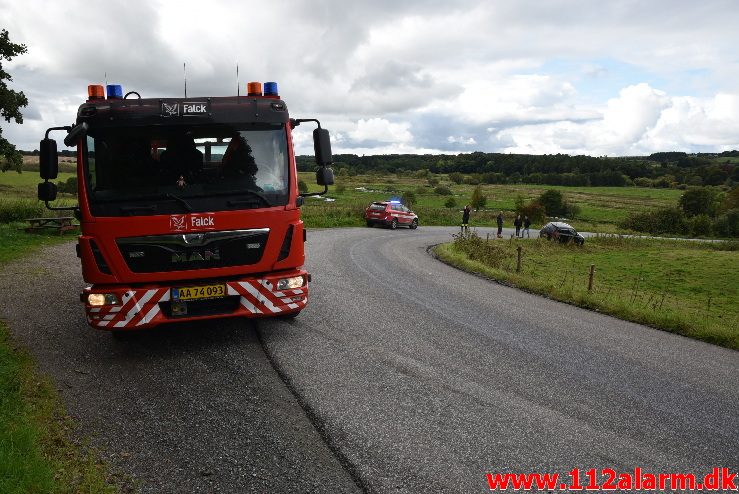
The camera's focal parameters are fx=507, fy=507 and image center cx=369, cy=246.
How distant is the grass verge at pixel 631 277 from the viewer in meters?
9.15

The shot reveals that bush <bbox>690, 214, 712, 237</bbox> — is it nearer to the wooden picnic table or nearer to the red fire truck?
the wooden picnic table

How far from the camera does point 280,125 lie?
637 cm

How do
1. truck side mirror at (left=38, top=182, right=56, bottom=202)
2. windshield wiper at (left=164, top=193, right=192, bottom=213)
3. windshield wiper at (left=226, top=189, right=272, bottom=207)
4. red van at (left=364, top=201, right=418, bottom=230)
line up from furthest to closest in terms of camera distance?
red van at (left=364, top=201, right=418, bottom=230), truck side mirror at (left=38, top=182, right=56, bottom=202), windshield wiper at (left=226, top=189, right=272, bottom=207), windshield wiper at (left=164, top=193, right=192, bottom=213)

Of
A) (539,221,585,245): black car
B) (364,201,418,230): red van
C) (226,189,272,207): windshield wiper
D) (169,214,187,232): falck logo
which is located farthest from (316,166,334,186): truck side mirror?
(539,221,585,245): black car

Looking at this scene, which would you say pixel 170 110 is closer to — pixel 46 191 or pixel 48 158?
pixel 48 158

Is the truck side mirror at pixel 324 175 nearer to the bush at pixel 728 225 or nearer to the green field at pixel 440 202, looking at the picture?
the green field at pixel 440 202

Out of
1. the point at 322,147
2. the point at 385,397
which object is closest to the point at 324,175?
the point at 322,147

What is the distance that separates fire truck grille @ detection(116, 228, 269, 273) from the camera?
18.5 feet

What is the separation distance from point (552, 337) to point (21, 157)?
21.3 metres

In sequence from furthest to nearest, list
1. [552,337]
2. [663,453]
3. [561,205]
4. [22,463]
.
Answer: [561,205] < [552,337] < [663,453] < [22,463]

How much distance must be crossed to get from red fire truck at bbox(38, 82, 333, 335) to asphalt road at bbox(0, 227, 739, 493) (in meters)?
0.73

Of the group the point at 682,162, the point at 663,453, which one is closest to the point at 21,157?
the point at 663,453

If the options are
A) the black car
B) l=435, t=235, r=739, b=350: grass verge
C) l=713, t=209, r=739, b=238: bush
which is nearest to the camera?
l=435, t=235, r=739, b=350: grass verge

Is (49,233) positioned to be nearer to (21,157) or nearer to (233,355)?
(21,157)
